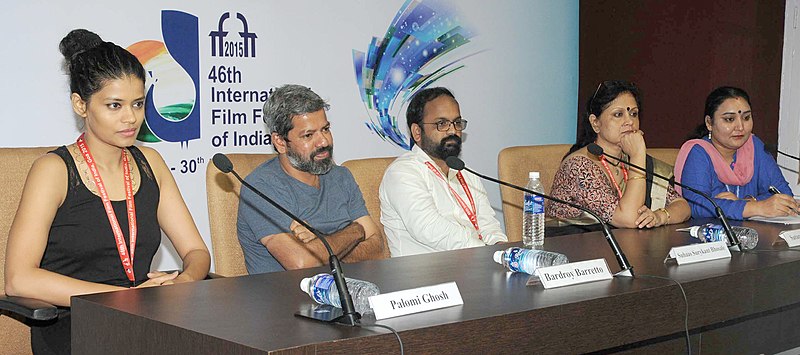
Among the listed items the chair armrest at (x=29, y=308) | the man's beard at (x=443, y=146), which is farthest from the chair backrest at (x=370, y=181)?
the chair armrest at (x=29, y=308)

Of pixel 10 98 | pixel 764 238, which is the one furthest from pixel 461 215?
pixel 10 98

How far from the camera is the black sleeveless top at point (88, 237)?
2.54 m

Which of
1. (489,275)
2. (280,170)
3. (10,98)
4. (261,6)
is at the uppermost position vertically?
(261,6)

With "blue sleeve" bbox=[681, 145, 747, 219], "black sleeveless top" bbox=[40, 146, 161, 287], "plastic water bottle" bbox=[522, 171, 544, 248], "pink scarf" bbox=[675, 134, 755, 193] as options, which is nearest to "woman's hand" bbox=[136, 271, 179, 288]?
"black sleeveless top" bbox=[40, 146, 161, 287]

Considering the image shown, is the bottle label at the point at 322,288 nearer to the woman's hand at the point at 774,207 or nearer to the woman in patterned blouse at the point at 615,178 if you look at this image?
the woman in patterned blouse at the point at 615,178

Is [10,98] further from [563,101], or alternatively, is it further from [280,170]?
[563,101]

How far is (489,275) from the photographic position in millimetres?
2348

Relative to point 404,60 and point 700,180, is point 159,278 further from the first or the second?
point 404,60

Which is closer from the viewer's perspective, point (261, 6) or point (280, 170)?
point (280, 170)

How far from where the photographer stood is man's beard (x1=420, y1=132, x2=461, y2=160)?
3.58 metres

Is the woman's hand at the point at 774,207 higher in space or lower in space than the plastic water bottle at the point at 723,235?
higher

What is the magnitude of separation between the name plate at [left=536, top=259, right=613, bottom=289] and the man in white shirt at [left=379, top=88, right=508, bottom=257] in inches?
45.6

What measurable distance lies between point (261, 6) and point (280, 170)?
1.45 metres

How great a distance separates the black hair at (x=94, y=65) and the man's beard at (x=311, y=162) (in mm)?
761
